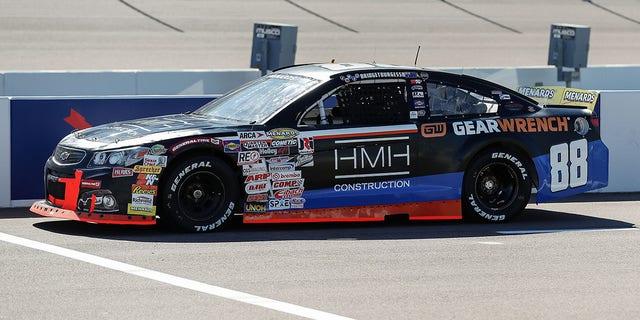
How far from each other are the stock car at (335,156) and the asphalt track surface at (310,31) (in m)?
16.5

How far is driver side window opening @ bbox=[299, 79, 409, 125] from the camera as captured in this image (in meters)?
11.1

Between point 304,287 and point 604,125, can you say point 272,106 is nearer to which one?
point 304,287

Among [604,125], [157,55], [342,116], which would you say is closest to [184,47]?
[157,55]

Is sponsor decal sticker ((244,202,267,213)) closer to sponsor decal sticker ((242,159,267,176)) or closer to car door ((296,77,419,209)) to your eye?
sponsor decal sticker ((242,159,267,176))

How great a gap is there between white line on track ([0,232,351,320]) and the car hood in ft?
3.40

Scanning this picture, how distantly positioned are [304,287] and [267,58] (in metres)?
15.2

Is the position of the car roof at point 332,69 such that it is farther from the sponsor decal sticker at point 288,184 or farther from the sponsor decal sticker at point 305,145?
the sponsor decal sticker at point 288,184

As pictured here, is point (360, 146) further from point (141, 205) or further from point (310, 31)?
point (310, 31)

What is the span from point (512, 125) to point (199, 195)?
10.2ft

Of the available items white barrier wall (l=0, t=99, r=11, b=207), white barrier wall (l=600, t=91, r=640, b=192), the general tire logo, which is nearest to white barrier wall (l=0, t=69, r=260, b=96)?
white barrier wall (l=0, t=99, r=11, b=207)

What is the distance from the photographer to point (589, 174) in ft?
39.9

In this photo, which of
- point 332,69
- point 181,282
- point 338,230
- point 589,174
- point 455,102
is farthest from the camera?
point 589,174

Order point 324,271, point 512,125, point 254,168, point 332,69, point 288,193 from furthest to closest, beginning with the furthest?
point 512,125, point 332,69, point 288,193, point 254,168, point 324,271

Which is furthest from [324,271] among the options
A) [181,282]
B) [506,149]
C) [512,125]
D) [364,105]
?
[512,125]
